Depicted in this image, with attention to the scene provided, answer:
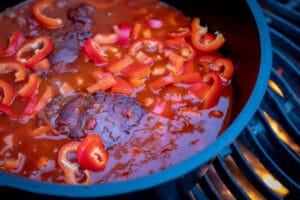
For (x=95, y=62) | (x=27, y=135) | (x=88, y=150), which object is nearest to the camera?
(x=88, y=150)

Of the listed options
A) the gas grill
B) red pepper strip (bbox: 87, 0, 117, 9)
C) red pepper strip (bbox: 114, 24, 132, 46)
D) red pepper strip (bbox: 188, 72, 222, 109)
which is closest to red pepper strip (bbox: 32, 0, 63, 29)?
red pepper strip (bbox: 87, 0, 117, 9)

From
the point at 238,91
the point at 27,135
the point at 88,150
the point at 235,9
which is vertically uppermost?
the point at 235,9

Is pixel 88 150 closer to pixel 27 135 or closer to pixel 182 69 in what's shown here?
pixel 27 135

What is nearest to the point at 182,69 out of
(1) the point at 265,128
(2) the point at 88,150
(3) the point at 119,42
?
(3) the point at 119,42

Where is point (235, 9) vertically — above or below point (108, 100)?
above

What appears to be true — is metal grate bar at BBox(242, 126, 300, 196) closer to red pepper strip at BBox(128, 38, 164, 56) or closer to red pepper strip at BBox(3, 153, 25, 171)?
red pepper strip at BBox(128, 38, 164, 56)

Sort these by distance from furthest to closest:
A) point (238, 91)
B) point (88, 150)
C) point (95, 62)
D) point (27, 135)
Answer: point (95, 62) < point (238, 91) < point (27, 135) < point (88, 150)

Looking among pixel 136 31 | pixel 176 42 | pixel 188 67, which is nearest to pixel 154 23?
pixel 136 31
